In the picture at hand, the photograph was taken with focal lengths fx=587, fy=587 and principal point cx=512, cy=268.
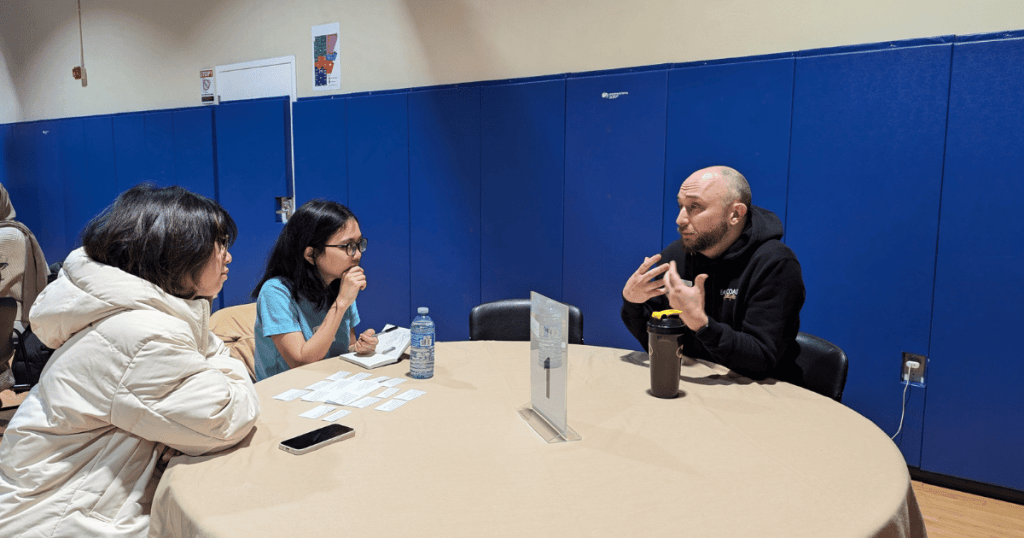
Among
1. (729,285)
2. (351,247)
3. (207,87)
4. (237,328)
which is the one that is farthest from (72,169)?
(729,285)

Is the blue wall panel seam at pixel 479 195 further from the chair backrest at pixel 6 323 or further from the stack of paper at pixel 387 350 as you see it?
the chair backrest at pixel 6 323

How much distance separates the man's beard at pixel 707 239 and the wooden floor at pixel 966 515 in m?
1.57

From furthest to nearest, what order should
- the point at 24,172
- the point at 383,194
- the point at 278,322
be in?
the point at 24,172 → the point at 383,194 → the point at 278,322

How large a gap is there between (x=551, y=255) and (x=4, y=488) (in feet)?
9.63

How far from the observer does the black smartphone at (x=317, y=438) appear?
1339mm

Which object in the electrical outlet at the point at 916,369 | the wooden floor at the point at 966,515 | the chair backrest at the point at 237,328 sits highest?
the electrical outlet at the point at 916,369

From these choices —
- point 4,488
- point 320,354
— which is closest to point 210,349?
point 4,488

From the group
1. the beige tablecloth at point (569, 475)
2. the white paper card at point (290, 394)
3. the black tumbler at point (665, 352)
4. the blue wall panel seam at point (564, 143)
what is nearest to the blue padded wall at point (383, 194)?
the blue wall panel seam at point (564, 143)

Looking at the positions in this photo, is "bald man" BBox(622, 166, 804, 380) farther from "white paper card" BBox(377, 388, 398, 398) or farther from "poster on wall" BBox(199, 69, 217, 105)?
"poster on wall" BBox(199, 69, 217, 105)

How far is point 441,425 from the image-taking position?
59.1 inches

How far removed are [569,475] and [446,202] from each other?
305 cm

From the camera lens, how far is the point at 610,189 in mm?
3533

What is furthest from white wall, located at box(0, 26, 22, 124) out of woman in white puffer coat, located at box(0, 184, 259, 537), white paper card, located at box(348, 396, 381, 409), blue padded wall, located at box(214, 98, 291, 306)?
white paper card, located at box(348, 396, 381, 409)

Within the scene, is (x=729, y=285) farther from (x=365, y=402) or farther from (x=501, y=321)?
(x=365, y=402)
